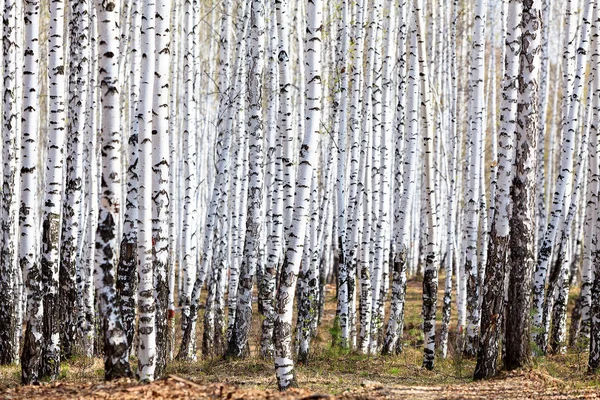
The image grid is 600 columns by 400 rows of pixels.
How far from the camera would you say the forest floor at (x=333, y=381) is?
7426 mm

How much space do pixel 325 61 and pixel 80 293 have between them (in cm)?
1214

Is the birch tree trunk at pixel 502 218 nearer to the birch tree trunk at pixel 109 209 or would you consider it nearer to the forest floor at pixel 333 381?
the forest floor at pixel 333 381

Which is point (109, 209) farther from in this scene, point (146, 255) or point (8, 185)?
point (8, 185)

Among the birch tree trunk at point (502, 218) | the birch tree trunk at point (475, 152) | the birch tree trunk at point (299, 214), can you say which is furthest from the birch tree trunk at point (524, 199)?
the birch tree trunk at point (299, 214)

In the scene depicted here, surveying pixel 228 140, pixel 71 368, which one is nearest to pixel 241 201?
pixel 228 140

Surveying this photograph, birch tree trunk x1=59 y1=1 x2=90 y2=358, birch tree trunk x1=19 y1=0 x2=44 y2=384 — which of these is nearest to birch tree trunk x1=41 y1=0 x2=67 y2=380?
birch tree trunk x1=19 y1=0 x2=44 y2=384

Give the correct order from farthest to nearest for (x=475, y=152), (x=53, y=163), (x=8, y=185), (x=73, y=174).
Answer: (x=475, y=152) < (x=8, y=185) < (x=73, y=174) < (x=53, y=163)

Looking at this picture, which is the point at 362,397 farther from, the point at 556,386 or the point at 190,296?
the point at 190,296

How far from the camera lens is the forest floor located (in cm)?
743

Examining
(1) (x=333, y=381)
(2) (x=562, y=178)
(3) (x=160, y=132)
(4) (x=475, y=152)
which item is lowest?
(1) (x=333, y=381)

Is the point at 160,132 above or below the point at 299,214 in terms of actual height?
above

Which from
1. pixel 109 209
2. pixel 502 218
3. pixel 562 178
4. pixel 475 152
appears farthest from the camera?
pixel 562 178

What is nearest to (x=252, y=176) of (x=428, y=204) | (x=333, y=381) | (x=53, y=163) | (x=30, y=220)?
(x=428, y=204)

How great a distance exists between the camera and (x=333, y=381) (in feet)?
34.2
